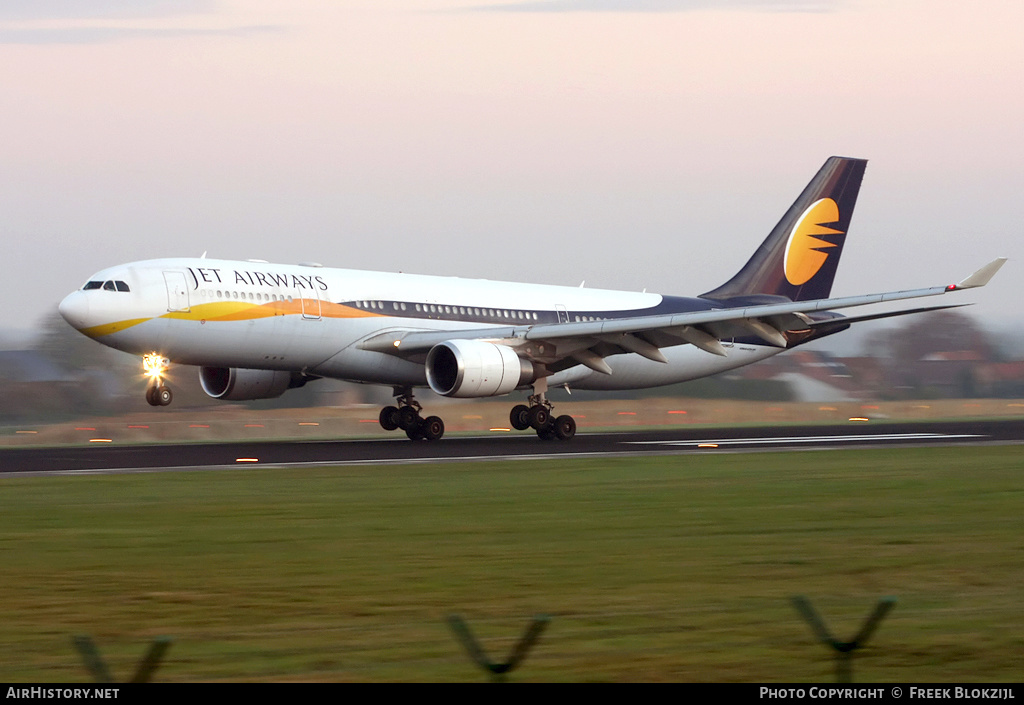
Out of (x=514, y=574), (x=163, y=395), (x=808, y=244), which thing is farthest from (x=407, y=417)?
(x=514, y=574)

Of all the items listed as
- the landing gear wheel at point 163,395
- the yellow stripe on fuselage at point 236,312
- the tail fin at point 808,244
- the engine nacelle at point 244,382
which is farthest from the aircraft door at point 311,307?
the tail fin at point 808,244

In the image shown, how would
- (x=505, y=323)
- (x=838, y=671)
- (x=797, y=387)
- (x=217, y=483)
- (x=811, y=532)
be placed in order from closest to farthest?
(x=838, y=671), (x=811, y=532), (x=217, y=483), (x=505, y=323), (x=797, y=387)

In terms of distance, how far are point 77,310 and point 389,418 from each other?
32.0 ft

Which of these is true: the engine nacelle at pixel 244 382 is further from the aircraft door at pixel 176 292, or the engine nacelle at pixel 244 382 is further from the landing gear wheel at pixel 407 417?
the aircraft door at pixel 176 292

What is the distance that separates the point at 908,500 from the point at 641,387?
22624mm

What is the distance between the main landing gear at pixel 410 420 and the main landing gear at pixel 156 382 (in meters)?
7.42

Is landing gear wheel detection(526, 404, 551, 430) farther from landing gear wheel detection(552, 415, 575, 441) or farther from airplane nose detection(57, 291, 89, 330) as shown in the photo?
airplane nose detection(57, 291, 89, 330)

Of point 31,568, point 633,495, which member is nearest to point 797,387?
point 633,495

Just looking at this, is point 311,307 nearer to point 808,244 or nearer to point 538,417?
point 538,417

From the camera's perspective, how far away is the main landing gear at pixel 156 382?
99.0 feet

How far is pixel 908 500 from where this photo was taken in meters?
18.9

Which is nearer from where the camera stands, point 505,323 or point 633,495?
point 633,495

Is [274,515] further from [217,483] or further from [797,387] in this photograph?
[797,387]

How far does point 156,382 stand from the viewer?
100 feet
